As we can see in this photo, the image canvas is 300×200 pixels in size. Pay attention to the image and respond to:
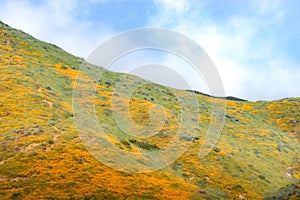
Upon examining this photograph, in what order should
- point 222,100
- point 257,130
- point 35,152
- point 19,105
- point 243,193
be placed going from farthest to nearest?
point 222,100
point 257,130
point 19,105
point 243,193
point 35,152

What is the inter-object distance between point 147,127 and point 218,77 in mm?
11100

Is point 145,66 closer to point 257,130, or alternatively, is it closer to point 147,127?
point 147,127

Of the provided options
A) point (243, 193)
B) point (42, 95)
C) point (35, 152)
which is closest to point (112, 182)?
point (35, 152)

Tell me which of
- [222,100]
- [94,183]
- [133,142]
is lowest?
[94,183]

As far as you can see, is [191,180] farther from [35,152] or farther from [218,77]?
[35,152]

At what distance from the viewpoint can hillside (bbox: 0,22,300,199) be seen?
1941 cm

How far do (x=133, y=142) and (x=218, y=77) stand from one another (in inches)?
397

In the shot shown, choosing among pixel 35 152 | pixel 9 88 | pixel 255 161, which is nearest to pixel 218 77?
pixel 255 161

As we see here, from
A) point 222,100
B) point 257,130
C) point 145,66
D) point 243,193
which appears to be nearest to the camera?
point 243,193

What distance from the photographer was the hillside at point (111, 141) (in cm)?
1941

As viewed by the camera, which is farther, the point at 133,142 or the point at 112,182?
the point at 133,142

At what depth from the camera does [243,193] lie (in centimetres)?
2478

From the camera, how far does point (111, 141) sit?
26.7 m

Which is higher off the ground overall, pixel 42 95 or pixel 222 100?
pixel 222 100
